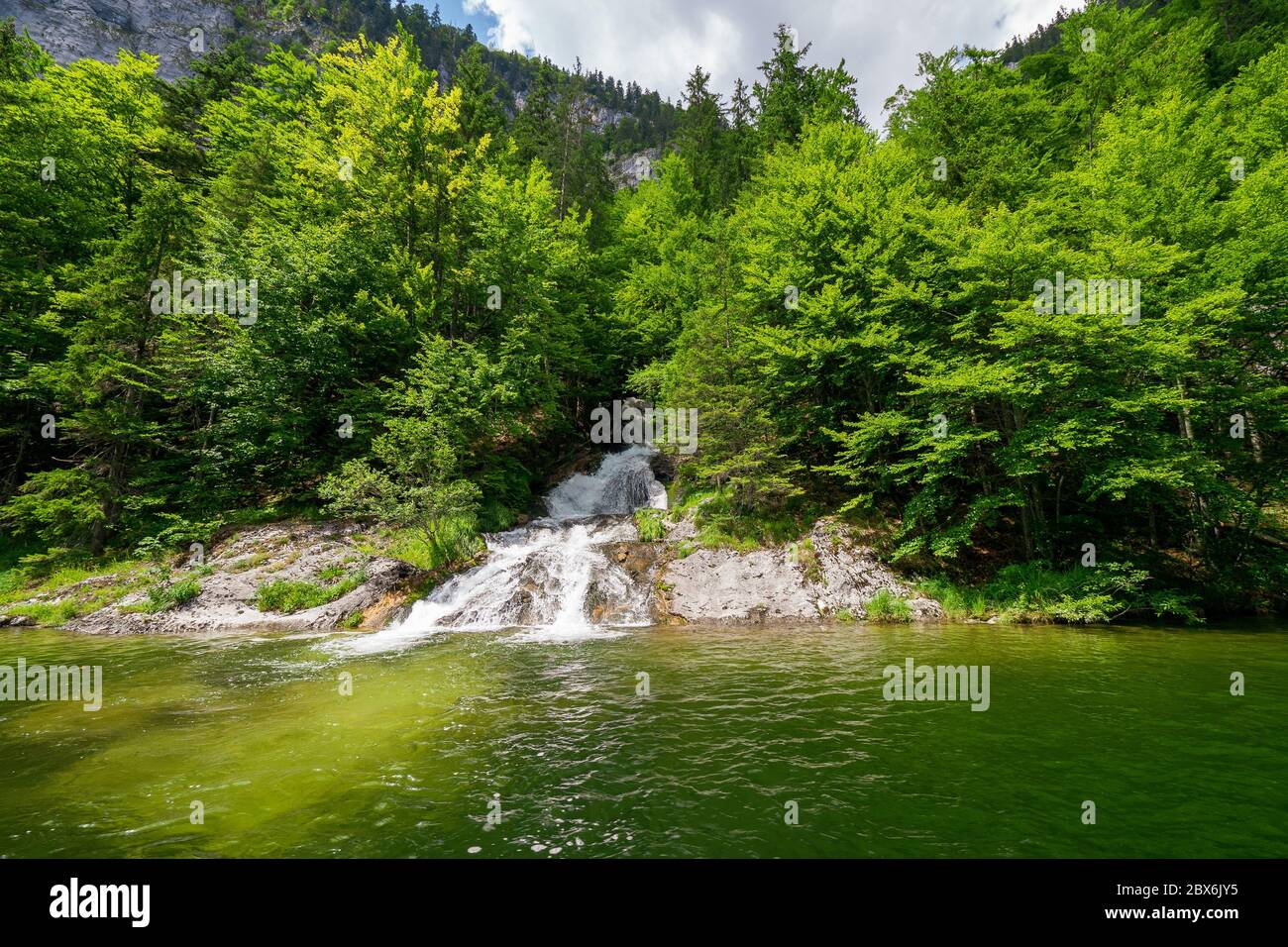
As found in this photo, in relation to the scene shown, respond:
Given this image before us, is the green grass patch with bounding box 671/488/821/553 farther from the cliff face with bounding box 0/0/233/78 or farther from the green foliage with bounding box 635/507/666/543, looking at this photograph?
the cliff face with bounding box 0/0/233/78

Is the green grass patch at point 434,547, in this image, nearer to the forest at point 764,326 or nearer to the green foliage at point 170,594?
the forest at point 764,326

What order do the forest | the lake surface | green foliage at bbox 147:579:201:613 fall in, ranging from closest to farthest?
the lake surface, the forest, green foliage at bbox 147:579:201:613

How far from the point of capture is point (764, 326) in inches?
811

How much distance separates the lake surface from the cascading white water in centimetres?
385

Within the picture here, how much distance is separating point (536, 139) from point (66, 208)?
3148 cm

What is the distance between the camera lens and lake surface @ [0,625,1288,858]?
440 centimetres

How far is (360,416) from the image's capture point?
21500 millimetres

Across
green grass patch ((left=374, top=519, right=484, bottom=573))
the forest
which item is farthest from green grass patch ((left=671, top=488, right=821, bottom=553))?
green grass patch ((left=374, top=519, right=484, bottom=573))

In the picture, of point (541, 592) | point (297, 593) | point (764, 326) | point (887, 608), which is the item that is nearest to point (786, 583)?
point (887, 608)

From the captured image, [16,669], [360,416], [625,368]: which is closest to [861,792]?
[16,669]

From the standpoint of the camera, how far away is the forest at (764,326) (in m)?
14.1

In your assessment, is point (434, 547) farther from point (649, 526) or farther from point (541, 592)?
point (649, 526)

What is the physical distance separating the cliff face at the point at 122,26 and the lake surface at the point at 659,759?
9471 cm
